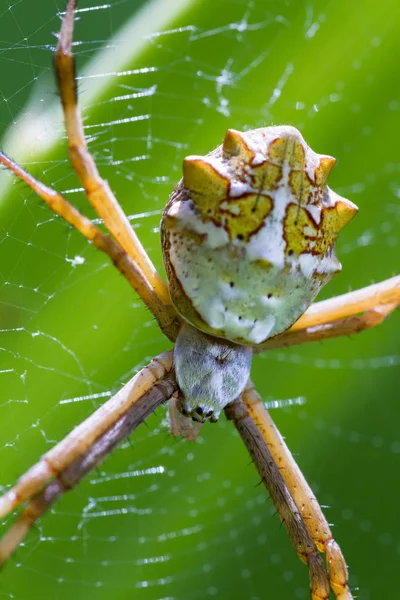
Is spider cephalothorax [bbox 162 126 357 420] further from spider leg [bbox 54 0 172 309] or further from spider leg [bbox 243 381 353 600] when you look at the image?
spider leg [bbox 243 381 353 600]

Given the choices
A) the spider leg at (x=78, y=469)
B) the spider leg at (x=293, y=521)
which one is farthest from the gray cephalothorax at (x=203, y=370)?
the spider leg at (x=293, y=521)

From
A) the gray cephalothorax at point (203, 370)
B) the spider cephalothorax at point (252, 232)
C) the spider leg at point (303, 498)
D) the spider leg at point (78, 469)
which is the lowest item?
the spider leg at point (303, 498)

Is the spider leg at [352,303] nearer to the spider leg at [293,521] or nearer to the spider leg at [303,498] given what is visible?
the spider leg at [303,498]

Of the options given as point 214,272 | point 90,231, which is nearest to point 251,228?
point 214,272

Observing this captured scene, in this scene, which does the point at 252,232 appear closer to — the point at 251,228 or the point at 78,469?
the point at 251,228

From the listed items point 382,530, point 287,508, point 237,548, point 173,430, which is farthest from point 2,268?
point 382,530

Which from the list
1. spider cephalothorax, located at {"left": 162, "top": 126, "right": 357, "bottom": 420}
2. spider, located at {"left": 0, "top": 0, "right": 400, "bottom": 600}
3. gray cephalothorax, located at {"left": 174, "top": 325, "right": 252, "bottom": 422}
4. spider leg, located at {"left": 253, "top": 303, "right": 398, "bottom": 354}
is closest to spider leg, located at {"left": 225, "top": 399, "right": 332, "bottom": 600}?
spider, located at {"left": 0, "top": 0, "right": 400, "bottom": 600}
